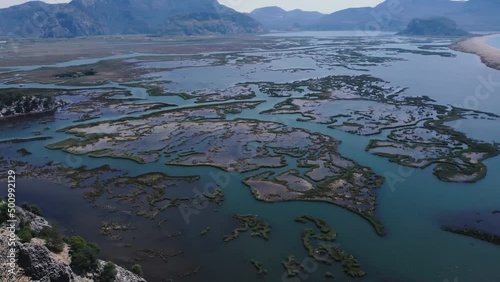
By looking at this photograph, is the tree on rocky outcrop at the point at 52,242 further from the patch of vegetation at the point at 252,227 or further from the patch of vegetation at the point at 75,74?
the patch of vegetation at the point at 75,74

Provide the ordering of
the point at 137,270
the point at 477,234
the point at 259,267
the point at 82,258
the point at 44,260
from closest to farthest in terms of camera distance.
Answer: the point at 44,260 → the point at 82,258 → the point at 137,270 → the point at 259,267 → the point at 477,234

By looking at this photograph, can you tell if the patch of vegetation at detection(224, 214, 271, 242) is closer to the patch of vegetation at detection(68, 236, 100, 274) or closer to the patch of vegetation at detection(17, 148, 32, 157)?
the patch of vegetation at detection(68, 236, 100, 274)

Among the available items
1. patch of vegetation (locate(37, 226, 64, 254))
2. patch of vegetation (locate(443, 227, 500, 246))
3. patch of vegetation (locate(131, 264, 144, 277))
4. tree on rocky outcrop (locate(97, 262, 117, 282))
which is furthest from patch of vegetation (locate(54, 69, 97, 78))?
patch of vegetation (locate(443, 227, 500, 246))

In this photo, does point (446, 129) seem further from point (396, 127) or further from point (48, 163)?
point (48, 163)

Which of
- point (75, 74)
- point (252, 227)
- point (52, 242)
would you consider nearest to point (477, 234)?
point (252, 227)

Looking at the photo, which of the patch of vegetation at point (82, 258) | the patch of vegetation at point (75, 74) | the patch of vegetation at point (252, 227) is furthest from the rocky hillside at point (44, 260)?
the patch of vegetation at point (75, 74)

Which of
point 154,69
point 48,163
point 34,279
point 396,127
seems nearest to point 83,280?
point 34,279

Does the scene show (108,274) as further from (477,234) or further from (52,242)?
(477,234)
